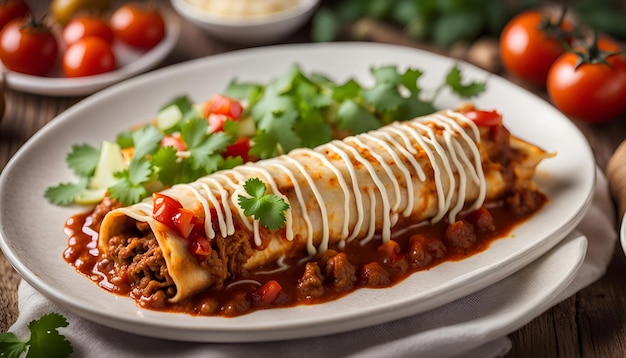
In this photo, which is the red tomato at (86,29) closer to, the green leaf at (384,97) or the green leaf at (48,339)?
the green leaf at (384,97)

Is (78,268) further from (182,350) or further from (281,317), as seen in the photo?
(281,317)

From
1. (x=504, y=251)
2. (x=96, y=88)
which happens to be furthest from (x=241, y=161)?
(x=96, y=88)

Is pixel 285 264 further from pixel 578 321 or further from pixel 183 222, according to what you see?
pixel 578 321

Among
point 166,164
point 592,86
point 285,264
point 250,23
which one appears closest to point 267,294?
point 285,264

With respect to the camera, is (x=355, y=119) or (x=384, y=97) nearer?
(x=355, y=119)

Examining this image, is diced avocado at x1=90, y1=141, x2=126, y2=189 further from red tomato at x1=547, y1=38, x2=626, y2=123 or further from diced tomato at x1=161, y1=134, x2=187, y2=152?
red tomato at x1=547, y1=38, x2=626, y2=123

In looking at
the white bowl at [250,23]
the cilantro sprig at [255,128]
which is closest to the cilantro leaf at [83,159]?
the cilantro sprig at [255,128]
